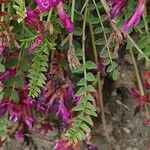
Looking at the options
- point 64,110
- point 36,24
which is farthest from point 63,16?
point 64,110

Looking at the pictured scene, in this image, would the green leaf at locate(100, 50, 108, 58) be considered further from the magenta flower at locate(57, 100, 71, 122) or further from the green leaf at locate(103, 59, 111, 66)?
the magenta flower at locate(57, 100, 71, 122)

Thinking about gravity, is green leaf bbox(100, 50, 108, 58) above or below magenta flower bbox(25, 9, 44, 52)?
below

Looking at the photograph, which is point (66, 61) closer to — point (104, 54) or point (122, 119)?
point (104, 54)

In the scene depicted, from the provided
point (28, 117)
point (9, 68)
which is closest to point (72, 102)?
point (28, 117)

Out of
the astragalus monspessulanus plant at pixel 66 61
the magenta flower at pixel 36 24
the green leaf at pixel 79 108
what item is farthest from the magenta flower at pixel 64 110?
the magenta flower at pixel 36 24

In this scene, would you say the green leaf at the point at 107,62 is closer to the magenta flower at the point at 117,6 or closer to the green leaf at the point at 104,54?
the green leaf at the point at 104,54

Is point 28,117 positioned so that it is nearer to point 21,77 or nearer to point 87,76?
point 21,77

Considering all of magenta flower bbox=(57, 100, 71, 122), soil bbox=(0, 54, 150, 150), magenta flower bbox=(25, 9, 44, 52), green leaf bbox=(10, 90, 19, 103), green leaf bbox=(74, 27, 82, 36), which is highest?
magenta flower bbox=(25, 9, 44, 52)

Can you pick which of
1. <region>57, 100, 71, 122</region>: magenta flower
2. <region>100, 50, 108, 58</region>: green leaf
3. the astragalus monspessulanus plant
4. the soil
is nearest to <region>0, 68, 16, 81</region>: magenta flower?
the astragalus monspessulanus plant
